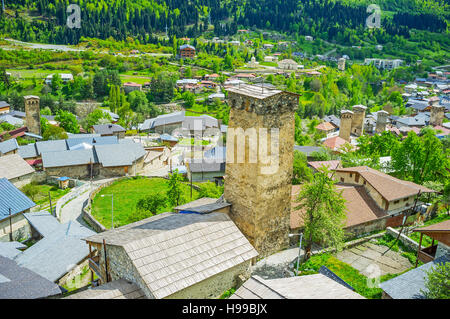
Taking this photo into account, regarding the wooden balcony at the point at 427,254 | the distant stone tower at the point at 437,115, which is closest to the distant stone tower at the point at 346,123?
the distant stone tower at the point at 437,115

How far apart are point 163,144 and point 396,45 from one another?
115458 mm

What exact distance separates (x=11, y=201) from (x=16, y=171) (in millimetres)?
9822

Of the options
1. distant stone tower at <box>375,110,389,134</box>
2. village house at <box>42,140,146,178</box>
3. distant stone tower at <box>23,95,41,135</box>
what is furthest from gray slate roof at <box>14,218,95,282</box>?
distant stone tower at <box>375,110,389,134</box>

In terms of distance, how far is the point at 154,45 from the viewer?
409 ft

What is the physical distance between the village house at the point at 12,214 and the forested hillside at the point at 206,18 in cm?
10642

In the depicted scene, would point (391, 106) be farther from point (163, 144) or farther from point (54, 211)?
point (54, 211)

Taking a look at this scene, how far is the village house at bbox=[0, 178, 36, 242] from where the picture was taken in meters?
24.5

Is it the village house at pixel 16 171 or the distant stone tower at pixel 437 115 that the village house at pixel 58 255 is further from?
the distant stone tower at pixel 437 115

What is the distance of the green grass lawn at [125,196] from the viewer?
28.2m

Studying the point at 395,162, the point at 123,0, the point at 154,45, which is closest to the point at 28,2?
the point at 123,0

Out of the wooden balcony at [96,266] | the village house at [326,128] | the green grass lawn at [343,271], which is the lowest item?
the village house at [326,128]

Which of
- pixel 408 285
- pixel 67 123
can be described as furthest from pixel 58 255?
pixel 67 123

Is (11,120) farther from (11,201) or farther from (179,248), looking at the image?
(179,248)

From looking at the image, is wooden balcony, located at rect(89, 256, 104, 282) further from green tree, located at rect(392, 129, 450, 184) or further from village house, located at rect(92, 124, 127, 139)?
village house, located at rect(92, 124, 127, 139)
